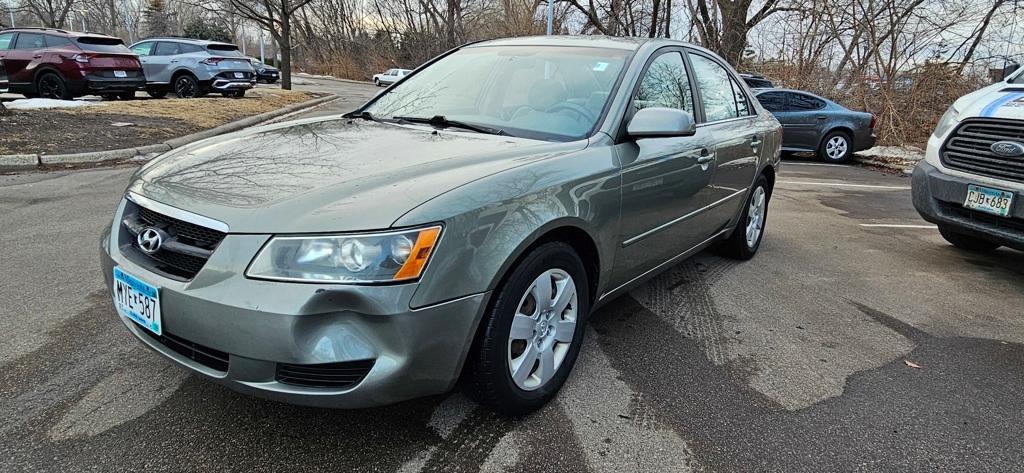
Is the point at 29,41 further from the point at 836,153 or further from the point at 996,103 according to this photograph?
the point at 836,153

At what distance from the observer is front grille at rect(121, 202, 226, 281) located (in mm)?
1910

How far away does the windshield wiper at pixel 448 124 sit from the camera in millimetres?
2848

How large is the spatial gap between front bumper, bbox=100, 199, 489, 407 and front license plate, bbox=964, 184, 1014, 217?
403 cm

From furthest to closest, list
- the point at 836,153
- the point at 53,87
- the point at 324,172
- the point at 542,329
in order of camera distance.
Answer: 1. the point at 53,87
2. the point at 836,153
3. the point at 542,329
4. the point at 324,172

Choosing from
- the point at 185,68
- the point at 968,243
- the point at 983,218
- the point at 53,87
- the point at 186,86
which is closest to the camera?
the point at 983,218

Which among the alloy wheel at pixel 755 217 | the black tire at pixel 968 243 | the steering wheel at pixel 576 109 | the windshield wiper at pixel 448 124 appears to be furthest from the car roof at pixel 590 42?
the black tire at pixel 968 243

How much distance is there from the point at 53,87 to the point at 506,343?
47.2 ft

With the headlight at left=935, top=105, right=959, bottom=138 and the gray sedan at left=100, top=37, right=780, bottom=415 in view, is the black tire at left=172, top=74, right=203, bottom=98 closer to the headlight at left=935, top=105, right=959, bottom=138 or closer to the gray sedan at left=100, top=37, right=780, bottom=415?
the gray sedan at left=100, top=37, right=780, bottom=415

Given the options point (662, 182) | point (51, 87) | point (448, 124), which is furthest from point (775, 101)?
point (51, 87)

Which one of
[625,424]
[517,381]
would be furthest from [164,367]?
[625,424]

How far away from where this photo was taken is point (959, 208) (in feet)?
14.7

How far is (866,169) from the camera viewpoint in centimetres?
1156

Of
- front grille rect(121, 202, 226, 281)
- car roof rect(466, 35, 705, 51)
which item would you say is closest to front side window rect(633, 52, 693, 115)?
car roof rect(466, 35, 705, 51)

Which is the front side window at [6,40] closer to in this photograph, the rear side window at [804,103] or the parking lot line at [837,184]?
the parking lot line at [837,184]
